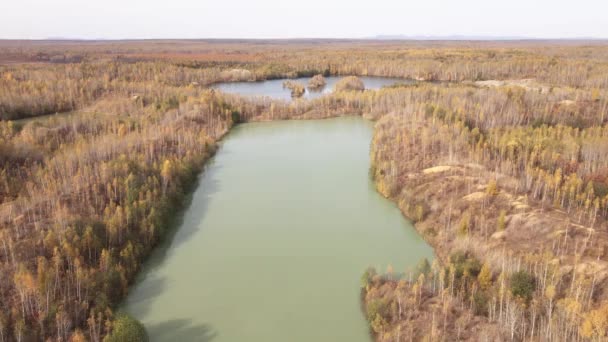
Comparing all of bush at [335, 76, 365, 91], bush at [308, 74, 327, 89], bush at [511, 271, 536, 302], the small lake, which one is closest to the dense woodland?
bush at [511, 271, 536, 302]

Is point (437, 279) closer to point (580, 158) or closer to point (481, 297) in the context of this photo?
point (481, 297)

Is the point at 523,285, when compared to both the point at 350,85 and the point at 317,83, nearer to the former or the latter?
the point at 350,85

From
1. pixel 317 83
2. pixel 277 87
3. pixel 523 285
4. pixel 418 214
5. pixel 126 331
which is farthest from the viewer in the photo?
pixel 277 87

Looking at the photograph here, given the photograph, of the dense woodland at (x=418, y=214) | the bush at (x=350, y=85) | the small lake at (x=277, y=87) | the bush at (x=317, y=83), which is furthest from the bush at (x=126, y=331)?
the bush at (x=317, y=83)

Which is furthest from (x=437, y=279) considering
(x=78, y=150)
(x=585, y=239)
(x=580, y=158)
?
(x=78, y=150)

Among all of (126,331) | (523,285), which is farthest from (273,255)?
(523,285)

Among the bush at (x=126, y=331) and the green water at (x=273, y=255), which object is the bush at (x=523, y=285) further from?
the bush at (x=126, y=331)

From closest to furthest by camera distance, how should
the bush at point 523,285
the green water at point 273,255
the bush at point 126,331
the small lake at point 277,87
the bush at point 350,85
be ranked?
1. the bush at point 126,331
2. the bush at point 523,285
3. the green water at point 273,255
4. the bush at point 350,85
5. the small lake at point 277,87
